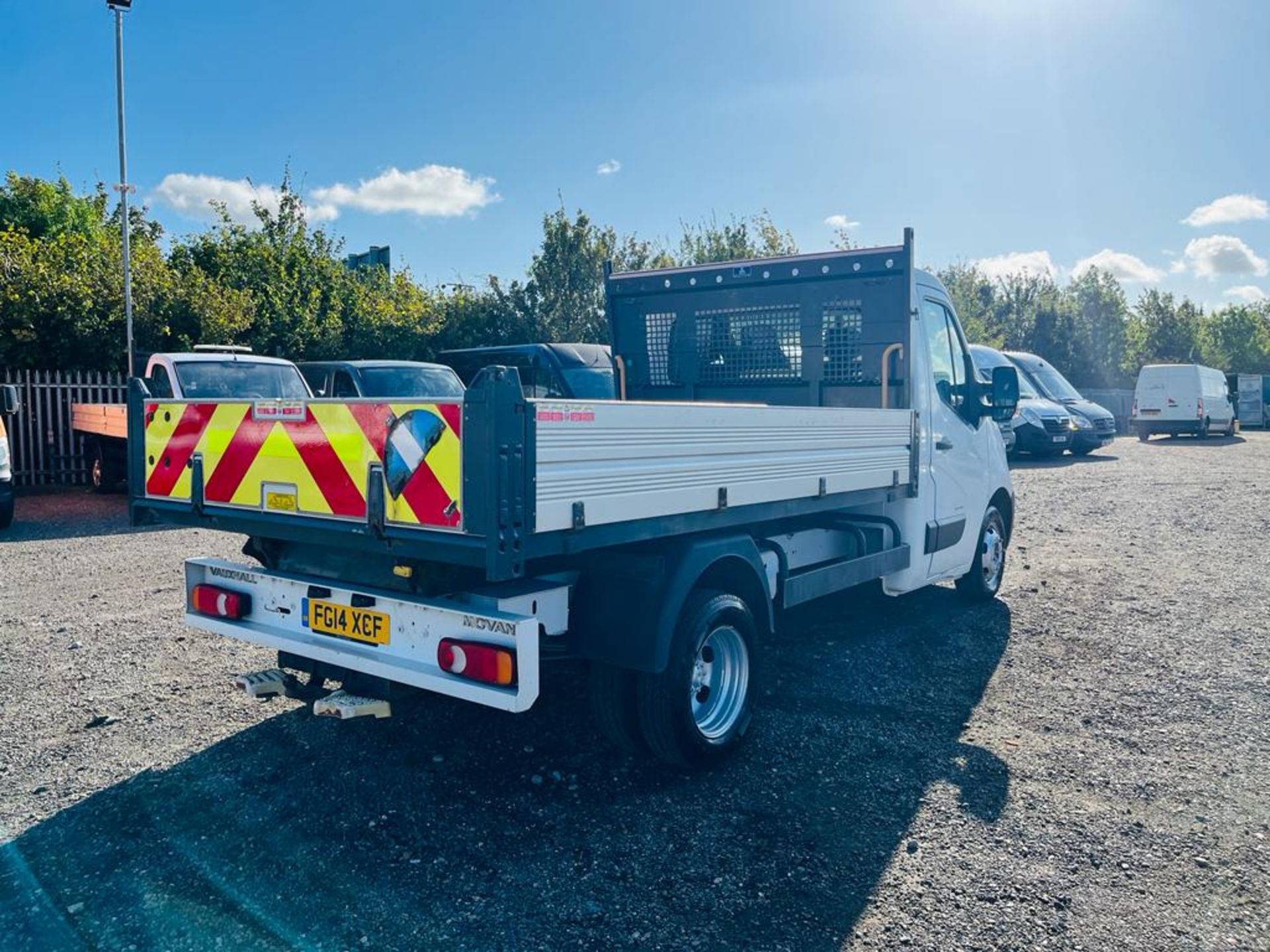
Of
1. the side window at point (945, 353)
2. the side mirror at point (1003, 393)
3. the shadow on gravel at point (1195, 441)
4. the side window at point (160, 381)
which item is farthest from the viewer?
the shadow on gravel at point (1195, 441)

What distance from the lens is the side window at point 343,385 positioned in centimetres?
1329

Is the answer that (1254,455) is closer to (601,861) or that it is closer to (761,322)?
(761,322)

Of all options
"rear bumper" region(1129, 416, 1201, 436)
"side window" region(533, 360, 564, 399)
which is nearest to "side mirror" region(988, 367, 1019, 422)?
"side window" region(533, 360, 564, 399)

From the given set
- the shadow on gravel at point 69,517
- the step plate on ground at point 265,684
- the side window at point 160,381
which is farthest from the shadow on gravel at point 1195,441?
the step plate on ground at point 265,684

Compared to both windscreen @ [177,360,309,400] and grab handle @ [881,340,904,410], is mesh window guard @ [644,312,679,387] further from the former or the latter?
windscreen @ [177,360,309,400]

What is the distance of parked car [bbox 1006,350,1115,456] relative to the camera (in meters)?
22.0

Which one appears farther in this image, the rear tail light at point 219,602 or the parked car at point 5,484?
the parked car at point 5,484

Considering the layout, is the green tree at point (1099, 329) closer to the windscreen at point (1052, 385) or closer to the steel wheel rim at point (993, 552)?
the windscreen at point (1052, 385)

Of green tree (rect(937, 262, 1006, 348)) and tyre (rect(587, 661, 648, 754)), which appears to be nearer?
tyre (rect(587, 661, 648, 754))

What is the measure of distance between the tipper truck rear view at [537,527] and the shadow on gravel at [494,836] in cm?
38

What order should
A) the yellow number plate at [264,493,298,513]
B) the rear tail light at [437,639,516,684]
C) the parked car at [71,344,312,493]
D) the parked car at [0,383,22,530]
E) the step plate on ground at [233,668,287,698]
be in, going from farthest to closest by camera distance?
the parked car at [71,344,312,493] < the parked car at [0,383,22,530] < the step plate on ground at [233,668,287,698] < the yellow number plate at [264,493,298,513] < the rear tail light at [437,639,516,684]

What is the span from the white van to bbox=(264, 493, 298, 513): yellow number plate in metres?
28.4

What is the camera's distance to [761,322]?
6.50 metres

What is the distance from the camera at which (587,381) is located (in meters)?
14.3
